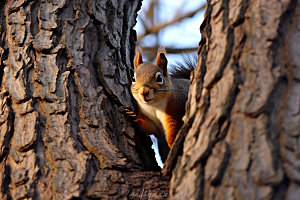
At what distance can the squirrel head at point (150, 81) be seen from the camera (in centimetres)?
237

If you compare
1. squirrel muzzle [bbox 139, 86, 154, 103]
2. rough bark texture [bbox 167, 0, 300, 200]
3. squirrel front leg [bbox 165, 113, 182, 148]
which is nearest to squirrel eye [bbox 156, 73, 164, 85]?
squirrel muzzle [bbox 139, 86, 154, 103]

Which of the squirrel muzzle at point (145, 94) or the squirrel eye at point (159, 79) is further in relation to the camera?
the squirrel eye at point (159, 79)

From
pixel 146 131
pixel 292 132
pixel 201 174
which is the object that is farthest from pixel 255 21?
pixel 146 131

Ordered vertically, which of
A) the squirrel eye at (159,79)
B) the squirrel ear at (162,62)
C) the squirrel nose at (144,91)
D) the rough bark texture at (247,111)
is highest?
the squirrel ear at (162,62)

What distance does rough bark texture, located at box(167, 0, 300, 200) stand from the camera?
114 cm

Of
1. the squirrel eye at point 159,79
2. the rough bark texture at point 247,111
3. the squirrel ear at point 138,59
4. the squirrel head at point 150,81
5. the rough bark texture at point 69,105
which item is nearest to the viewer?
the rough bark texture at point 247,111

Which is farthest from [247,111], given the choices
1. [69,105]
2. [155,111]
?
[155,111]

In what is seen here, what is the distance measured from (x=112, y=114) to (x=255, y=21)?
1.05 m

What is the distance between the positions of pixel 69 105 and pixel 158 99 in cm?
73

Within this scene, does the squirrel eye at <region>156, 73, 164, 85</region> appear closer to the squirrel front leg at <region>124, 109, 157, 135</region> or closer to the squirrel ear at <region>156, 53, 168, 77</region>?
the squirrel ear at <region>156, 53, 168, 77</region>

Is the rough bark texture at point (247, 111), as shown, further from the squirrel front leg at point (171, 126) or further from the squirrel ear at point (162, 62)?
the squirrel ear at point (162, 62)

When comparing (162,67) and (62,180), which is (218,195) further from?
(162,67)

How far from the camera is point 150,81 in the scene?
2.44 meters

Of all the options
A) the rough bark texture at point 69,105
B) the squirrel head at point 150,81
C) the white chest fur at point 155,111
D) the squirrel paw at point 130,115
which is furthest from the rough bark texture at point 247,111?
the white chest fur at point 155,111
